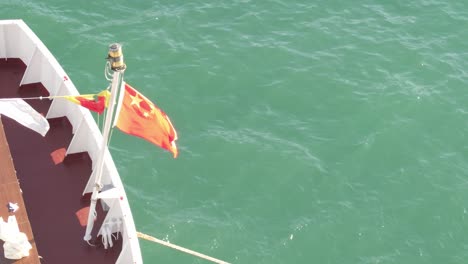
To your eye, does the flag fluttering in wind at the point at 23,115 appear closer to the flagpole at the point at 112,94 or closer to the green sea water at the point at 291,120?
the flagpole at the point at 112,94

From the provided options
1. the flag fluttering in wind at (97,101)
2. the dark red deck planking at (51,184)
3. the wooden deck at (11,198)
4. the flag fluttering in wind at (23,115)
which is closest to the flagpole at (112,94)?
the flag fluttering in wind at (97,101)

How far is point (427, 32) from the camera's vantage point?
4056 cm

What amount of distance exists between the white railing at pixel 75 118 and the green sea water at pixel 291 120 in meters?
5.60

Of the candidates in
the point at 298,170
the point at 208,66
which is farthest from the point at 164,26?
the point at 298,170

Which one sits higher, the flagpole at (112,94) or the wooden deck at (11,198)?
the flagpole at (112,94)

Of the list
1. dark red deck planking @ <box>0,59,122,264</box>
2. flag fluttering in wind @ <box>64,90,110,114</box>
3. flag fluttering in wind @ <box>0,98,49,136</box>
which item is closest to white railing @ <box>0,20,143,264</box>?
dark red deck planking @ <box>0,59,122,264</box>

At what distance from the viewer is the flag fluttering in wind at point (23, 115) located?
24.2m

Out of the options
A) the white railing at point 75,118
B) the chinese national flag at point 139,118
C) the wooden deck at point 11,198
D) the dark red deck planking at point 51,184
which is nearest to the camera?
the wooden deck at point 11,198

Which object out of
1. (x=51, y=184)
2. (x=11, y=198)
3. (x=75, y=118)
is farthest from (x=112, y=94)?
(x=75, y=118)

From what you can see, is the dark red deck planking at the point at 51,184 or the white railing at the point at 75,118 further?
the dark red deck planking at the point at 51,184

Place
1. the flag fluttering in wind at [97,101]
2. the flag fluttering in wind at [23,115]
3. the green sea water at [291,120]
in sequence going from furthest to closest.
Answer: the green sea water at [291,120] < the flag fluttering in wind at [23,115] < the flag fluttering in wind at [97,101]

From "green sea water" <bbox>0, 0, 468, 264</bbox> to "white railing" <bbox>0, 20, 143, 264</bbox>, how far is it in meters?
5.60

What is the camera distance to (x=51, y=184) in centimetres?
2497

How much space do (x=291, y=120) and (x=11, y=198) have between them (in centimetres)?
1651
